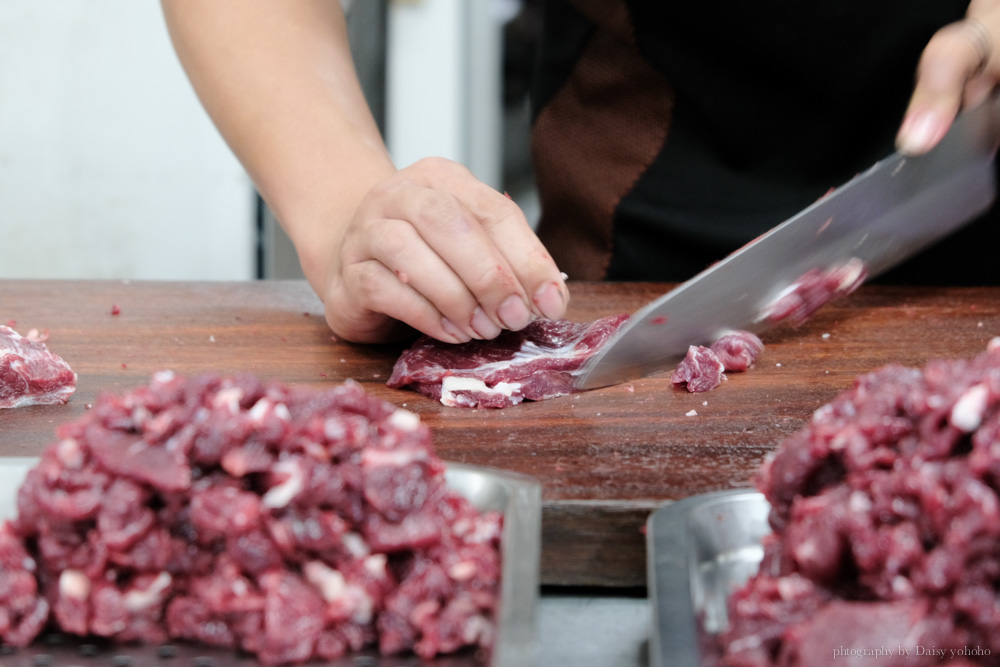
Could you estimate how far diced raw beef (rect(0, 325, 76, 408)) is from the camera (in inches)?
67.1

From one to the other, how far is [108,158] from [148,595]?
4.11 m

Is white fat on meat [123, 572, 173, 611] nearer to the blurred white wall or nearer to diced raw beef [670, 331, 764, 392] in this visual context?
diced raw beef [670, 331, 764, 392]

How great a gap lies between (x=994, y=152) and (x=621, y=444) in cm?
146

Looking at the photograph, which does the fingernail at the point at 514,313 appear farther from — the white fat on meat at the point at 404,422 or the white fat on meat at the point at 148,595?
the white fat on meat at the point at 148,595

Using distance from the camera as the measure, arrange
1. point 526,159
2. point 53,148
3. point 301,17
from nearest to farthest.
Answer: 1. point 301,17
2. point 53,148
3. point 526,159

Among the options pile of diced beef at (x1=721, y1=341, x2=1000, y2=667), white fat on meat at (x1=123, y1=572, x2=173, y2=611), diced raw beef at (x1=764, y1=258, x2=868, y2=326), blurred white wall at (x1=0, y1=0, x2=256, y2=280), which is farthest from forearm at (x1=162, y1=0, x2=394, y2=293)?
blurred white wall at (x1=0, y1=0, x2=256, y2=280)

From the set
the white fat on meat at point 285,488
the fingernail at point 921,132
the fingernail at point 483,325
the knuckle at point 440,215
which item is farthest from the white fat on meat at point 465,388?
the fingernail at point 921,132

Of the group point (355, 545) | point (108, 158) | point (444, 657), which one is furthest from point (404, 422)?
point (108, 158)

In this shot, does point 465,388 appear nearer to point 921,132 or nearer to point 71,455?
point 71,455

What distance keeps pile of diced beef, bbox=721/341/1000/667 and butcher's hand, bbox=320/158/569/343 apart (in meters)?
0.82

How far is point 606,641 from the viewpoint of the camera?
1.09m

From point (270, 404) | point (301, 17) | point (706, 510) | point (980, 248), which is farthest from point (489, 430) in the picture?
point (980, 248)

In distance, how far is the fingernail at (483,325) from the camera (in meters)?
1.83

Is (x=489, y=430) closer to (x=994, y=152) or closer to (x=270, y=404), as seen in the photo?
(x=270, y=404)
